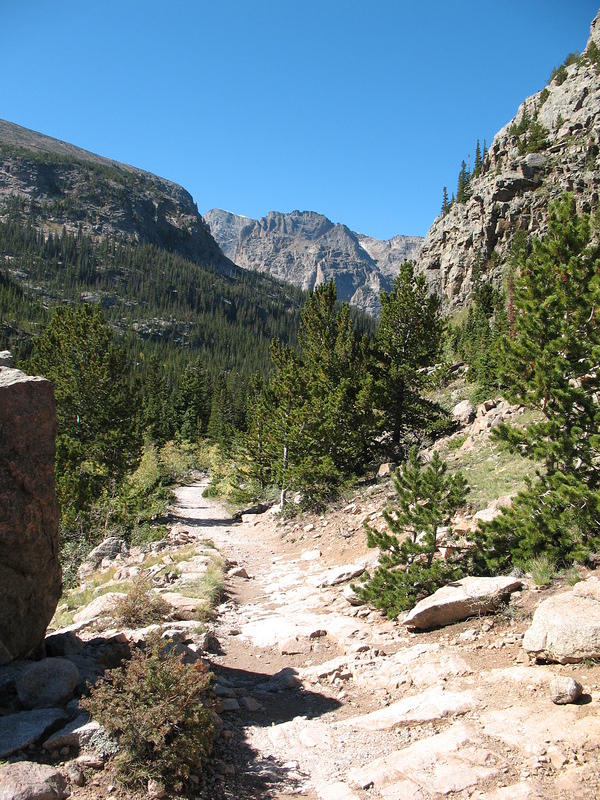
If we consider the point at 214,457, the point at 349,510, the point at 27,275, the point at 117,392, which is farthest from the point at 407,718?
the point at 27,275

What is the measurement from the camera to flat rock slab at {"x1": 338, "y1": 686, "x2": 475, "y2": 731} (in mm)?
5621

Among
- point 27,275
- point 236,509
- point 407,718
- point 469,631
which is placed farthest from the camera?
point 27,275

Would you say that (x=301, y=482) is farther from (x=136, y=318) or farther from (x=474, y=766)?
(x=136, y=318)

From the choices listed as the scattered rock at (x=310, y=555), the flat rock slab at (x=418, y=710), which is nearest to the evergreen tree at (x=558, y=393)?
the flat rock slab at (x=418, y=710)

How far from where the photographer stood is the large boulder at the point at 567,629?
555cm

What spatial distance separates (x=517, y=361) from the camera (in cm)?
901

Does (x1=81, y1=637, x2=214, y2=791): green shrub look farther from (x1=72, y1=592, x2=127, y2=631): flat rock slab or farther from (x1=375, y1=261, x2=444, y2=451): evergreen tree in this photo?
(x1=375, y1=261, x2=444, y2=451): evergreen tree

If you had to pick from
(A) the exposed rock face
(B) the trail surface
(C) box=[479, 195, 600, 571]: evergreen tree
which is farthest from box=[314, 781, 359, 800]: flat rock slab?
(C) box=[479, 195, 600, 571]: evergreen tree

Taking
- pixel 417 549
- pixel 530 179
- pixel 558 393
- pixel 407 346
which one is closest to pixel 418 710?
pixel 417 549

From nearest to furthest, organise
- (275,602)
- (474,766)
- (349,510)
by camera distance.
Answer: (474,766) → (275,602) → (349,510)

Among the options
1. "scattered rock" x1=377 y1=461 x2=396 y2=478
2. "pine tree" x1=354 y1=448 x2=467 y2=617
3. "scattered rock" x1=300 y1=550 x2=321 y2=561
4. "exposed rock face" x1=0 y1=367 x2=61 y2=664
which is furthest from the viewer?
"scattered rock" x1=377 y1=461 x2=396 y2=478

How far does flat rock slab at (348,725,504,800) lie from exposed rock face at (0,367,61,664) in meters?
4.50

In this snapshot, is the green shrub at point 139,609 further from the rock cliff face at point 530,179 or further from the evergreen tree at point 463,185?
the evergreen tree at point 463,185

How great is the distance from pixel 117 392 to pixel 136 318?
137451mm
